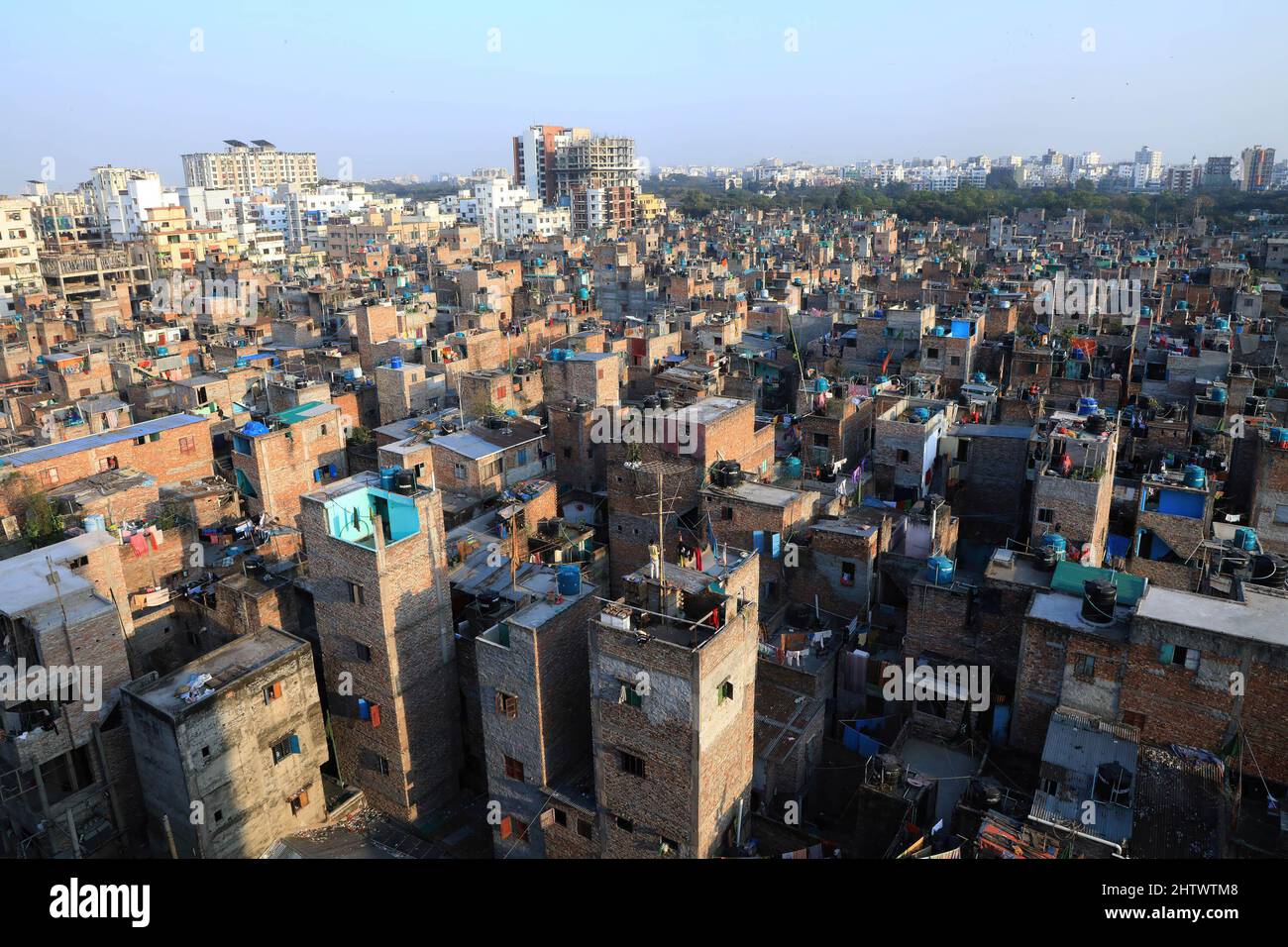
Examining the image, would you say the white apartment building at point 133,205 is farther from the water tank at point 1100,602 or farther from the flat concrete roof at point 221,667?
the water tank at point 1100,602

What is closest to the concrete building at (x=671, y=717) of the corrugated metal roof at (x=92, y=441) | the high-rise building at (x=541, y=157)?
the corrugated metal roof at (x=92, y=441)

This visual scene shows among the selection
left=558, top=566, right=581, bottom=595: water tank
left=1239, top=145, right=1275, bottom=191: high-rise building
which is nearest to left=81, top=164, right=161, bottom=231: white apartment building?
left=558, top=566, right=581, bottom=595: water tank

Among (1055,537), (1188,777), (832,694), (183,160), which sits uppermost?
(183,160)

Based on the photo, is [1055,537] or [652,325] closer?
[1055,537]

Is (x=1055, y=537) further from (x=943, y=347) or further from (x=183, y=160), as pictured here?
(x=183, y=160)
